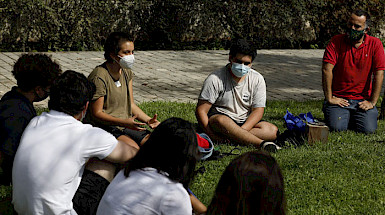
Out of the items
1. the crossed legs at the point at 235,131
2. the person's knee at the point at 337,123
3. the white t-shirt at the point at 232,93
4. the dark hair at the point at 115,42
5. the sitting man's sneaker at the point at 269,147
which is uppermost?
the dark hair at the point at 115,42

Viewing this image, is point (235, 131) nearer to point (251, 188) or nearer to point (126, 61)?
point (126, 61)

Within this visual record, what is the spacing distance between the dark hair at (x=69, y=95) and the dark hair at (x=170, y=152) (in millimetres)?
715

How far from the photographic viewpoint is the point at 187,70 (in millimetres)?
11266

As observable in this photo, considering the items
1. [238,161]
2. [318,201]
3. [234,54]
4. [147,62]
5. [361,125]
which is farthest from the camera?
[147,62]

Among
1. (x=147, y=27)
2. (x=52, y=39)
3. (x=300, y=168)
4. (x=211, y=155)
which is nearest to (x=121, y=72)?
(x=211, y=155)

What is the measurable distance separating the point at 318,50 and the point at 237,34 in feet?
8.24

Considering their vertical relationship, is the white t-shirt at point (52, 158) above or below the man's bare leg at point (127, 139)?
above

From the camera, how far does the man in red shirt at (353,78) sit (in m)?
7.05

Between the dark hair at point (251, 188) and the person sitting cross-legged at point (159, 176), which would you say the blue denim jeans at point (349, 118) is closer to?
the person sitting cross-legged at point (159, 176)

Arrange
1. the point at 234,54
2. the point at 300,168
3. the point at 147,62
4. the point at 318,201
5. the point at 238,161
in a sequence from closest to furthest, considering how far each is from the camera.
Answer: the point at 238,161 → the point at 318,201 → the point at 300,168 → the point at 234,54 → the point at 147,62

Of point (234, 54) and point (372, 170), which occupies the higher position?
point (234, 54)

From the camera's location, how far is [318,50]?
15.5 metres

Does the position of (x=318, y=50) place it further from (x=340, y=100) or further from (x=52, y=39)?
(x=340, y=100)

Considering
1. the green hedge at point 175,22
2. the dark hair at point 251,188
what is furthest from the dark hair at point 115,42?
the green hedge at point 175,22
